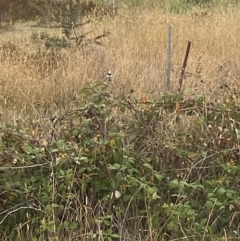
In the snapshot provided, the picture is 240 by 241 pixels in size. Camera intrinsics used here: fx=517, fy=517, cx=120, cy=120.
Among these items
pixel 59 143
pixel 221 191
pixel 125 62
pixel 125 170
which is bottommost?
pixel 125 62

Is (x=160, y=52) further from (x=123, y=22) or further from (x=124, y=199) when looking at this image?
(x=124, y=199)

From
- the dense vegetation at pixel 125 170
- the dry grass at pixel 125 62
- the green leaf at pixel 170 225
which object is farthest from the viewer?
the dry grass at pixel 125 62

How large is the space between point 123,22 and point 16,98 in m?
4.06

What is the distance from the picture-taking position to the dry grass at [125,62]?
595cm

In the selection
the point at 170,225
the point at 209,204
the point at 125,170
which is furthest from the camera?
the point at 125,170

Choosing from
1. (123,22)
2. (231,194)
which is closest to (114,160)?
(231,194)

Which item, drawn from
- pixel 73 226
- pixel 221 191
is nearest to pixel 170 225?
pixel 221 191

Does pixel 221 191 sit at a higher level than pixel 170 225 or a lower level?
higher

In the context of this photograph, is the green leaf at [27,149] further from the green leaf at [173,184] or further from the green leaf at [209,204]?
the green leaf at [209,204]

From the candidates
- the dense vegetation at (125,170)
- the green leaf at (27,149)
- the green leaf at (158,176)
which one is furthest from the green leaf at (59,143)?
the green leaf at (158,176)

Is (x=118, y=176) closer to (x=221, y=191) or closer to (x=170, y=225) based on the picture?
(x=170, y=225)

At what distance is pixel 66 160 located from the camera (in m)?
3.27

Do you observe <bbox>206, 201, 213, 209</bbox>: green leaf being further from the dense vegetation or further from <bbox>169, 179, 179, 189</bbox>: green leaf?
<bbox>169, 179, 179, 189</bbox>: green leaf

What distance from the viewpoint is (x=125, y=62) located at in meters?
6.96
